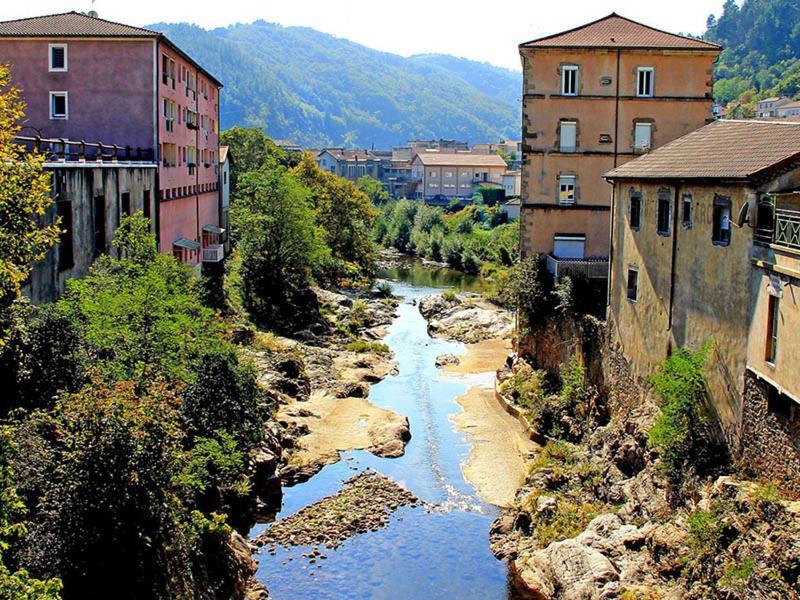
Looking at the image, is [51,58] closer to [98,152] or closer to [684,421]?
[98,152]

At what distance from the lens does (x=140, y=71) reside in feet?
137

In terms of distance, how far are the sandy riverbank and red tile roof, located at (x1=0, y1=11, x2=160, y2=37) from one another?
21473 mm

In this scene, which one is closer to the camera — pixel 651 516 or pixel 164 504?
pixel 164 504

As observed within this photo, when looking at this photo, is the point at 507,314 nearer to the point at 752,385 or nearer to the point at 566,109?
the point at 566,109

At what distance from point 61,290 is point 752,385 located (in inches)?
804

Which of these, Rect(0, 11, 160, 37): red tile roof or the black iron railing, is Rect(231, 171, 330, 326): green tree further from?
Rect(0, 11, 160, 37): red tile roof

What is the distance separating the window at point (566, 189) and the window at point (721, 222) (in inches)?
734

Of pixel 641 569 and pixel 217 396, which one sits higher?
pixel 217 396

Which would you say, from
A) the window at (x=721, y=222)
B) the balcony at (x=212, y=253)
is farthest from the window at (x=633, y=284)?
the balcony at (x=212, y=253)

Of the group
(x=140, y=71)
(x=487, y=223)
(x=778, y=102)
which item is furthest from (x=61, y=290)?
(x=778, y=102)

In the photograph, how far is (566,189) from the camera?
42406 mm

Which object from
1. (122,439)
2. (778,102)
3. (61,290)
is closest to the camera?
(122,439)

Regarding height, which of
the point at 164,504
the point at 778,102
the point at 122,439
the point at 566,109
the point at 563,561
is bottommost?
the point at 563,561

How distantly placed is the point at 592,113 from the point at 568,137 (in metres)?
1.48
